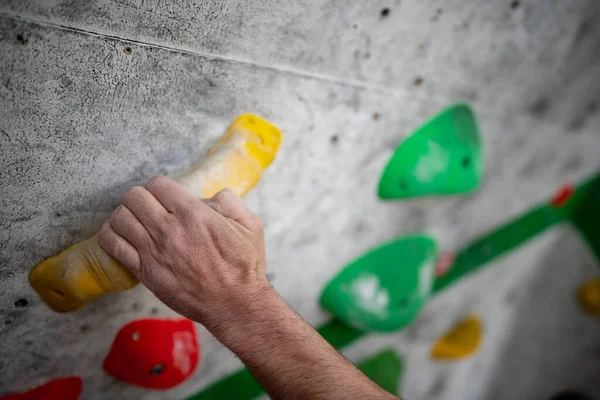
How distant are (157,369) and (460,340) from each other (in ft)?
4.27

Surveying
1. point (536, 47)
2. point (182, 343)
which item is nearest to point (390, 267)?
point (182, 343)

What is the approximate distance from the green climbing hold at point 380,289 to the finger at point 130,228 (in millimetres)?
712

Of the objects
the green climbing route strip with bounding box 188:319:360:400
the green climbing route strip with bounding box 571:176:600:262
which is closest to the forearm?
the green climbing route strip with bounding box 188:319:360:400

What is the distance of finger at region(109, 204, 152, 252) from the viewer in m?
0.69

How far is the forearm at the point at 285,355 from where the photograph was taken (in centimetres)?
66

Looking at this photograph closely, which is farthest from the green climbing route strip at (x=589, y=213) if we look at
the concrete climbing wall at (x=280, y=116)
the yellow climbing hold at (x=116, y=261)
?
the yellow climbing hold at (x=116, y=261)

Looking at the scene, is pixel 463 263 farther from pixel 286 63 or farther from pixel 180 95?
pixel 180 95

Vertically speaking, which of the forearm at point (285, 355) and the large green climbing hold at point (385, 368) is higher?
the forearm at point (285, 355)

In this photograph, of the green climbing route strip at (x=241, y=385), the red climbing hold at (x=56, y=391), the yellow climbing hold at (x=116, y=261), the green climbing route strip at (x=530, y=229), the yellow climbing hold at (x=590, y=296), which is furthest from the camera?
the yellow climbing hold at (x=590, y=296)

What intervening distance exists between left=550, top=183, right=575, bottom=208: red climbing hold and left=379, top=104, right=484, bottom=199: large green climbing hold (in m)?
0.75

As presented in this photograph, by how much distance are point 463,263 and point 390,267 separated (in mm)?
467

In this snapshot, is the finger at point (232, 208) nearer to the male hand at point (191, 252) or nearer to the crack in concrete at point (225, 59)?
the male hand at point (191, 252)

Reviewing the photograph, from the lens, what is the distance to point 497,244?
5.81 ft

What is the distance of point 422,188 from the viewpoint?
1269 millimetres
